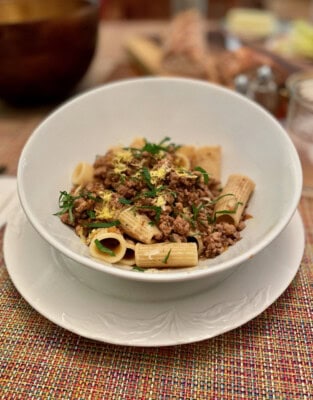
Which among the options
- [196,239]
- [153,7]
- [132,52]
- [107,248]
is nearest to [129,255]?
[107,248]

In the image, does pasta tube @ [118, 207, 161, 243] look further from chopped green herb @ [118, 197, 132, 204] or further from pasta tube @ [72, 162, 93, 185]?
pasta tube @ [72, 162, 93, 185]

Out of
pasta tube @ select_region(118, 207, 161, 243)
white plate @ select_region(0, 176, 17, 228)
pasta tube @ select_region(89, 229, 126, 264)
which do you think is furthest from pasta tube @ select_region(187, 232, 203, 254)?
white plate @ select_region(0, 176, 17, 228)

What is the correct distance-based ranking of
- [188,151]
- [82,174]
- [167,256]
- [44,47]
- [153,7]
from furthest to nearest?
[153,7]
[44,47]
[188,151]
[82,174]
[167,256]

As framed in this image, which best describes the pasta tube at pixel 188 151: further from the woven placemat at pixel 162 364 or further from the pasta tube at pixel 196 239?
the woven placemat at pixel 162 364

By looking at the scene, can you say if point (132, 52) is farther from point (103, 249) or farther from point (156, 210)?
point (103, 249)

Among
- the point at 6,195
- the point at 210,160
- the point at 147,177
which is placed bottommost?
the point at 6,195

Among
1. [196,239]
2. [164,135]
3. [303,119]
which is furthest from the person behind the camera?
[303,119]
